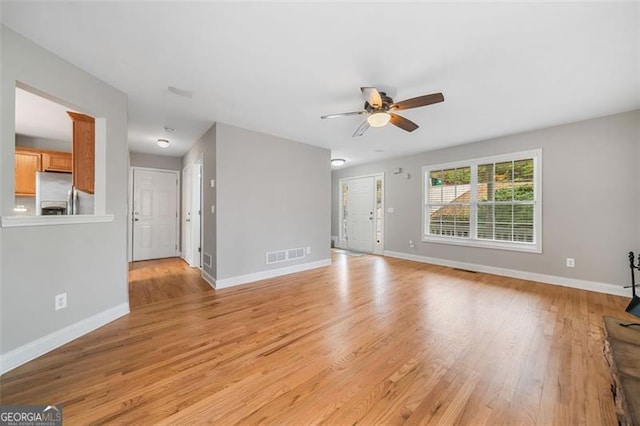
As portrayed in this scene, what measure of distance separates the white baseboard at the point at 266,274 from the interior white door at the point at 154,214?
3051mm

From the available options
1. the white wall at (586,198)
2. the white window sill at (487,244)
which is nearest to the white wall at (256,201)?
the white wall at (586,198)

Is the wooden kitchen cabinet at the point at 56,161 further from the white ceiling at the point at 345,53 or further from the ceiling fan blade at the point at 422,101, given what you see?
the ceiling fan blade at the point at 422,101

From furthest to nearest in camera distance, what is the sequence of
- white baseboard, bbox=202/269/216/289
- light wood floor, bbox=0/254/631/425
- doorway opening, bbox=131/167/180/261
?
1. doorway opening, bbox=131/167/180/261
2. white baseboard, bbox=202/269/216/289
3. light wood floor, bbox=0/254/631/425

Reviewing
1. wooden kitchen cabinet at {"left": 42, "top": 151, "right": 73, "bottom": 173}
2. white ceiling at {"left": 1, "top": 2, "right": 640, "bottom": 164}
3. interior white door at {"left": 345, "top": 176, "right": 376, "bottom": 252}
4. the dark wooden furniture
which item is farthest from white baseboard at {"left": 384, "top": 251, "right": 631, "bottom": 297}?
wooden kitchen cabinet at {"left": 42, "top": 151, "right": 73, "bottom": 173}

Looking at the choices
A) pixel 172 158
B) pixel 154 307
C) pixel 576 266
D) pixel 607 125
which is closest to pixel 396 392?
pixel 154 307

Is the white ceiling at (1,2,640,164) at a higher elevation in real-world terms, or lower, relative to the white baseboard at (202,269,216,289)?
higher

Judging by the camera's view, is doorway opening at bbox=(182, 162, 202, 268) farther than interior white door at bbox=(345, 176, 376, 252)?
No

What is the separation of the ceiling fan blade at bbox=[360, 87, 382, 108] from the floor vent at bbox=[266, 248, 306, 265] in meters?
2.88

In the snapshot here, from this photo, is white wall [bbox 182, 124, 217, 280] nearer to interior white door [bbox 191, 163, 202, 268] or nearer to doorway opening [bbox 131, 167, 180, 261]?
interior white door [bbox 191, 163, 202, 268]

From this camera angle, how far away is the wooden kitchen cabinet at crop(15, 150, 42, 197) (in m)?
4.04

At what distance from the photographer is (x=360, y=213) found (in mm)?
6828

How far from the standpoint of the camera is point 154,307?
2857 mm

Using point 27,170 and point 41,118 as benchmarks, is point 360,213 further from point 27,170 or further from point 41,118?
point 27,170

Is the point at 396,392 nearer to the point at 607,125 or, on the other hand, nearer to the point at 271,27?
the point at 271,27
